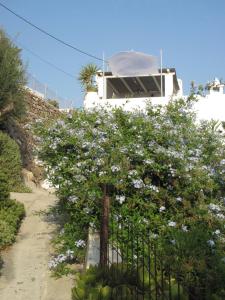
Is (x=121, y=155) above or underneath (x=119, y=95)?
underneath

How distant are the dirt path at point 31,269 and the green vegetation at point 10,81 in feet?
16.6

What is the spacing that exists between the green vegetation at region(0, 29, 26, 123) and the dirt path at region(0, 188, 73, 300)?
199 inches

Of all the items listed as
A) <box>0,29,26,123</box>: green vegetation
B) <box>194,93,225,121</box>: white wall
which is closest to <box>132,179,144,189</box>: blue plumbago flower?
<box>0,29,26,123</box>: green vegetation

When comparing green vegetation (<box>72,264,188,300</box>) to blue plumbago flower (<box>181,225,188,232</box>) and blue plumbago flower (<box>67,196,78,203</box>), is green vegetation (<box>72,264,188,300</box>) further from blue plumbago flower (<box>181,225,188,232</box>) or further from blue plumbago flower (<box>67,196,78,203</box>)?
blue plumbago flower (<box>67,196,78,203</box>)

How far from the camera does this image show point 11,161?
43.5 ft

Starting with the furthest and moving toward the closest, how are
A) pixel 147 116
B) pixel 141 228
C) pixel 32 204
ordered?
pixel 32 204, pixel 147 116, pixel 141 228

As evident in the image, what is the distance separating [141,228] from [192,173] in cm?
131

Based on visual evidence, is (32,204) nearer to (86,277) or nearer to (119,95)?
(86,277)

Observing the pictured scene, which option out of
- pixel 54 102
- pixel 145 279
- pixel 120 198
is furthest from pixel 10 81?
pixel 54 102

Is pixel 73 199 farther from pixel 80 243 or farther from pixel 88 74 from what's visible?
pixel 88 74

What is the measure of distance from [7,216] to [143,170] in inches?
124

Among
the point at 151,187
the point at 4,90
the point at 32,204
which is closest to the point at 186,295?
the point at 151,187

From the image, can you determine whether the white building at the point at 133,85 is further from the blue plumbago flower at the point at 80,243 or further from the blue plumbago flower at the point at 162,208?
the blue plumbago flower at the point at 162,208

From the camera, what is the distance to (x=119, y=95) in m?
22.3
